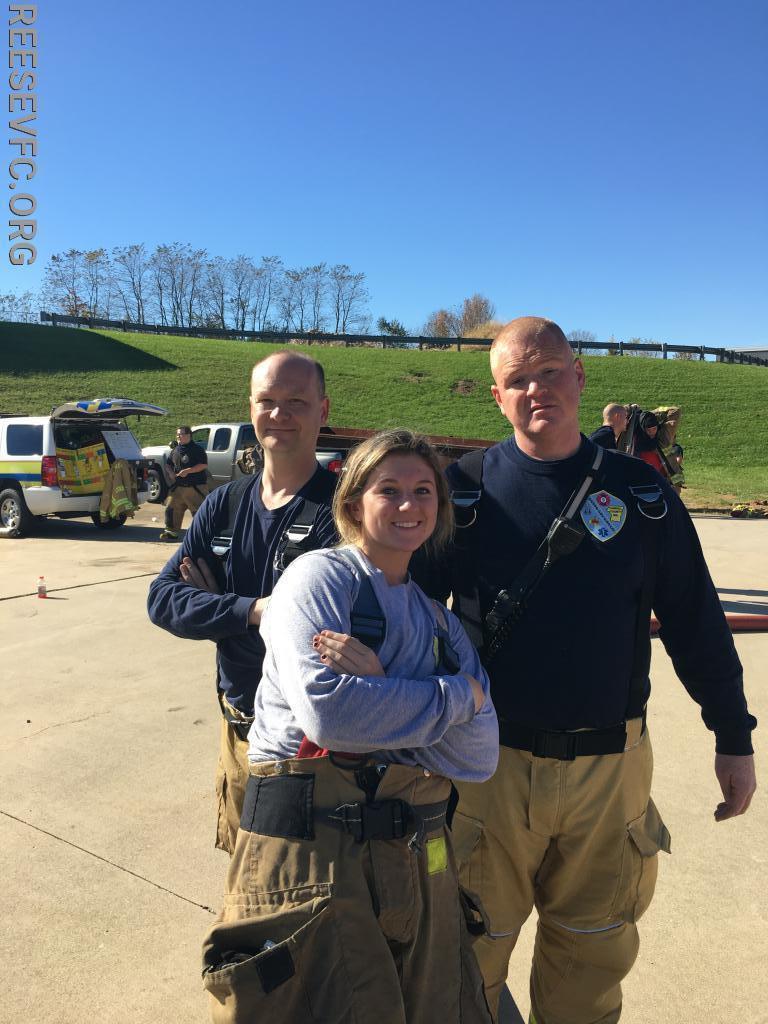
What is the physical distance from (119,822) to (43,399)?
27785mm

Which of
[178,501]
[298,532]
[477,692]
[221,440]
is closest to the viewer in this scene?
[477,692]

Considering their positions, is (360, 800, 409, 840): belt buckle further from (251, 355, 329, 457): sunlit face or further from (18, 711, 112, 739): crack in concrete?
(18, 711, 112, 739): crack in concrete

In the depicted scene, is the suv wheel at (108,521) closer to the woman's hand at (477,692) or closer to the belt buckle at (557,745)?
the belt buckle at (557,745)

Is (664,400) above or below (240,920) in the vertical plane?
above

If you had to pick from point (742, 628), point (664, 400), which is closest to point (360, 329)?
point (664, 400)

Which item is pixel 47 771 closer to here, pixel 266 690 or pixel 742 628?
pixel 266 690

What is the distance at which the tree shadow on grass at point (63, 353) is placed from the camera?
34406 millimetres

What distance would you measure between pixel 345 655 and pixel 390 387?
33.1 m

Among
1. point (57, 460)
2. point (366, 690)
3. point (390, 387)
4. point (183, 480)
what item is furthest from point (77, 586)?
point (390, 387)

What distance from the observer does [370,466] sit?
180cm

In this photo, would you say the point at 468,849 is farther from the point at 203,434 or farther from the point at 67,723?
the point at 203,434

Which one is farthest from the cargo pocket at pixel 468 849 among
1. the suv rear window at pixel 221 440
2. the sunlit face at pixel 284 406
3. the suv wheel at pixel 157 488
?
the suv rear window at pixel 221 440

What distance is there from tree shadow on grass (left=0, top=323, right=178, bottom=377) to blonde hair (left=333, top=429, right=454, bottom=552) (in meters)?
34.3

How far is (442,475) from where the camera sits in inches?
74.6
